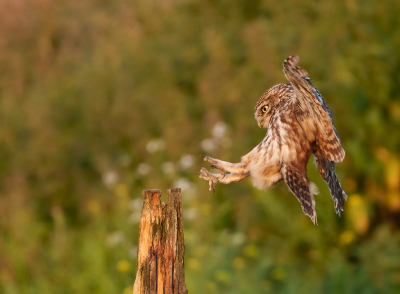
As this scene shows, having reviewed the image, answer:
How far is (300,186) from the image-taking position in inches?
116

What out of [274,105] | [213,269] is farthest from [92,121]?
[274,105]

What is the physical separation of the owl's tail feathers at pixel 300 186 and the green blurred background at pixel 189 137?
75.4 inches

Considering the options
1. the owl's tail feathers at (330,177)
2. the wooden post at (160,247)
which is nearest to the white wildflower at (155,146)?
the owl's tail feathers at (330,177)

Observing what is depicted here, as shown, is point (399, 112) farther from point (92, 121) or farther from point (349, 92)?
point (92, 121)

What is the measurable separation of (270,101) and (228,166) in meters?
0.46

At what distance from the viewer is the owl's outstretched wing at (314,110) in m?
2.50

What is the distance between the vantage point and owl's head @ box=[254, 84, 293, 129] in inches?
121

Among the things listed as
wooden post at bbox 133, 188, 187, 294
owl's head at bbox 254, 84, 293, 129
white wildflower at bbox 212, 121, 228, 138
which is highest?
white wildflower at bbox 212, 121, 228, 138

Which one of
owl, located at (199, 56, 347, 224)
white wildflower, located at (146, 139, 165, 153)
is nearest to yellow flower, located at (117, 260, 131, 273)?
white wildflower, located at (146, 139, 165, 153)

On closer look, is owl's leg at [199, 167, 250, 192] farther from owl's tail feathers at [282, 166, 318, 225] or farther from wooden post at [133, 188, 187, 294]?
wooden post at [133, 188, 187, 294]

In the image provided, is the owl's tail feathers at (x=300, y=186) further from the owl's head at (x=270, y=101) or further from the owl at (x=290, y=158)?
the owl's head at (x=270, y=101)

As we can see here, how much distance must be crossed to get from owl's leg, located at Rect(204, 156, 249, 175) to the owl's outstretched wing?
0.38 metres

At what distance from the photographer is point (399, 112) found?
221 inches

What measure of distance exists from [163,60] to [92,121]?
1296 millimetres
